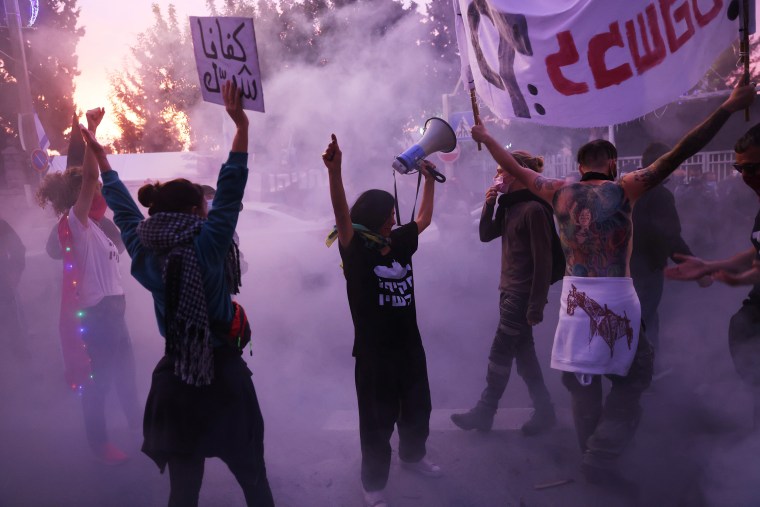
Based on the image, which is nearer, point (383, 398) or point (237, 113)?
point (237, 113)

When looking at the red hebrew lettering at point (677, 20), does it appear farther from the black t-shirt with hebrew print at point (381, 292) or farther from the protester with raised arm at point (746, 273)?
the black t-shirt with hebrew print at point (381, 292)

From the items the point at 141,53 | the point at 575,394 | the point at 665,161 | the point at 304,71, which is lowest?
the point at 575,394

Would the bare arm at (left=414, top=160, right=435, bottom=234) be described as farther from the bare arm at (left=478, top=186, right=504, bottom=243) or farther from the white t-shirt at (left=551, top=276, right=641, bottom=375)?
the white t-shirt at (left=551, top=276, right=641, bottom=375)

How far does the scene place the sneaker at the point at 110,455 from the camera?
12.6 ft

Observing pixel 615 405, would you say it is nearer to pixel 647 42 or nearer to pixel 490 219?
pixel 490 219

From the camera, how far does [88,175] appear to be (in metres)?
3.21

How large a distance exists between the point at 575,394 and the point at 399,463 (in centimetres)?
107

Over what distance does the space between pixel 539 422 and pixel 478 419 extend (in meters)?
0.38

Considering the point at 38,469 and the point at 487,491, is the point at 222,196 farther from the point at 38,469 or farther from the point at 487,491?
the point at 38,469

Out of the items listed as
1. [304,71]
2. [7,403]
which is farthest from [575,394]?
[304,71]

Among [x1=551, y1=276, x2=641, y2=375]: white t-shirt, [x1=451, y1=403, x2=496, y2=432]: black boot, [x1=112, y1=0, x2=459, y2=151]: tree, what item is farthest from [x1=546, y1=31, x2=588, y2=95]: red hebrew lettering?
[x1=112, y1=0, x2=459, y2=151]: tree

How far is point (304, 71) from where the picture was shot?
1298 cm

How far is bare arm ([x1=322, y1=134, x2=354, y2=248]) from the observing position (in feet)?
9.17

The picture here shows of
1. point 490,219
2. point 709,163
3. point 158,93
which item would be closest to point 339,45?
point 709,163
